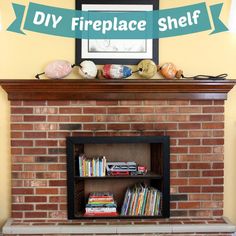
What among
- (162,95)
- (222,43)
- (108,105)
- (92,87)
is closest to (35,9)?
(92,87)

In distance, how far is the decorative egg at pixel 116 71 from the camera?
263 centimetres

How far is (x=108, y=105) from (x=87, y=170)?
55cm

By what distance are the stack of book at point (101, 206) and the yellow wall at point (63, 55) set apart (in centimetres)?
68

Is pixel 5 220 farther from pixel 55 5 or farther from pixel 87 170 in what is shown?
pixel 55 5

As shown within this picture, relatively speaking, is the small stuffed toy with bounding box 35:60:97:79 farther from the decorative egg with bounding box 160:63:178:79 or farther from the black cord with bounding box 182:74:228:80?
the black cord with bounding box 182:74:228:80

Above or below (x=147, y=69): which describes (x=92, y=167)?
below

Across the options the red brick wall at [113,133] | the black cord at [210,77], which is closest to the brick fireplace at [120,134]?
the red brick wall at [113,133]

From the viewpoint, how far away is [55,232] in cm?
254

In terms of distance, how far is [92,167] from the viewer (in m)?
2.71

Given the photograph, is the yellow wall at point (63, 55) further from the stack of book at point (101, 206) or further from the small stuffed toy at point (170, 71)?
the stack of book at point (101, 206)

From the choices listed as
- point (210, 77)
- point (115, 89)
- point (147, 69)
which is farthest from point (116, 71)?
point (210, 77)

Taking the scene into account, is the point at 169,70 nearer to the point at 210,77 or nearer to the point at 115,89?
the point at 210,77

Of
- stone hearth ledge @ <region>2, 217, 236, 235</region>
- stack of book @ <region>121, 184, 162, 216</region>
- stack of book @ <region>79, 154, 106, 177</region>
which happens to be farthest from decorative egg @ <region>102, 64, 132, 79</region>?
stone hearth ledge @ <region>2, 217, 236, 235</region>

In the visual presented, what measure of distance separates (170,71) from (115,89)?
0.46m
